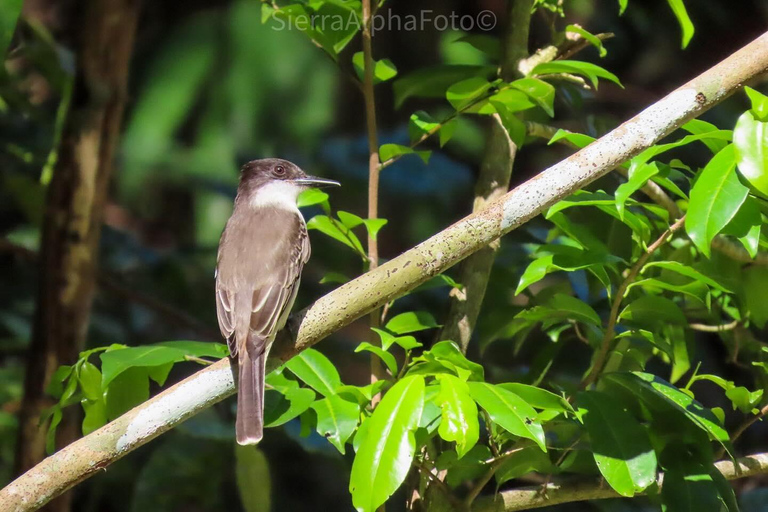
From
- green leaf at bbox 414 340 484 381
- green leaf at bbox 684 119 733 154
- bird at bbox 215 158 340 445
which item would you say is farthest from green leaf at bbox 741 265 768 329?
bird at bbox 215 158 340 445

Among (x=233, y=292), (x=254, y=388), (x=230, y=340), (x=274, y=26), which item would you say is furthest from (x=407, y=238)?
(x=254, y=388)

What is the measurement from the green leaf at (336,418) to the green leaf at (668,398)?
64 cm

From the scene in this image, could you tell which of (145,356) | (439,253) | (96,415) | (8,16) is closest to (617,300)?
(439,253)

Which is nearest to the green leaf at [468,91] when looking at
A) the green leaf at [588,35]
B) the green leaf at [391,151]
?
the green leaf at [391,151]

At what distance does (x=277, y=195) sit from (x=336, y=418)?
1.80 metres

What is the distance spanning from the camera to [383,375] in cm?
274

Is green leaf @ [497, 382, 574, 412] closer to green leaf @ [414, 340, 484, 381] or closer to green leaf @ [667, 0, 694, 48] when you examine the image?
green leaf @ [414, 340, 484, 381]

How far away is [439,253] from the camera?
2.22 m

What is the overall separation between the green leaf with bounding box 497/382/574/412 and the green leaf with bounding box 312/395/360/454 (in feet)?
1.15

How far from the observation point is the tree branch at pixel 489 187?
9.23ft

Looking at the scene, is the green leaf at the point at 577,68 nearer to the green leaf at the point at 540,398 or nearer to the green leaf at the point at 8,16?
the green leaf at the point at 540,398

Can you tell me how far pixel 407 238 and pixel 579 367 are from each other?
2247 millimetres

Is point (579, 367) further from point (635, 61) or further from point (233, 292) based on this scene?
point (635, 61)

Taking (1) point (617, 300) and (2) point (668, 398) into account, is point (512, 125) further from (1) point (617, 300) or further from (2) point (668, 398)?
(2) point (668, 398)
